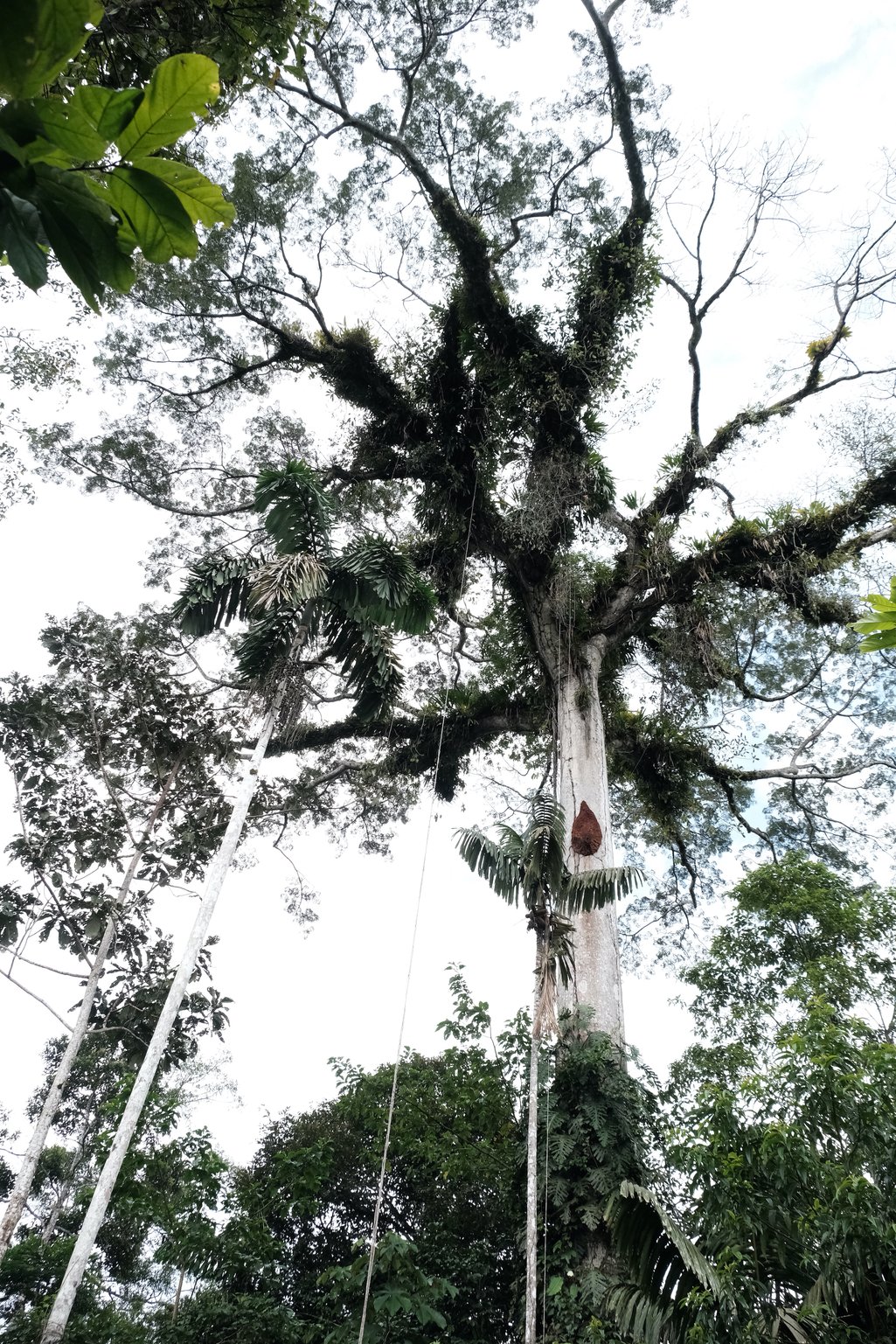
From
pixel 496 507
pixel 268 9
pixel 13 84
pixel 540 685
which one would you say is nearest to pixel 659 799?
pixel 540 685

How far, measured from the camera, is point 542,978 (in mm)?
5137

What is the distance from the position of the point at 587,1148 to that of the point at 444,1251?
297cm

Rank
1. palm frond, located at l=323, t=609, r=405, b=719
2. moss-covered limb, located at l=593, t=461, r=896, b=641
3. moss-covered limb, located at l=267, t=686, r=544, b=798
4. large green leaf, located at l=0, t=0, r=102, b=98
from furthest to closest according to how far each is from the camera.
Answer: moss-covered limb, located at l=267, t=686, r=544, b=798 < moss-covered limb, located at l=593, t=461, r=896, b=641 < palm frond, located at l=323, t=609, r=405, b=719 < large green leaf, located at l=0, t=0, r=102, b=98

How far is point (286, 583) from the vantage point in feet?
22.8

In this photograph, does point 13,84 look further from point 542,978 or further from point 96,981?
point 96,981

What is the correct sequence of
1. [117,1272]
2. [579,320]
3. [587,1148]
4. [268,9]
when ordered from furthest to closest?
[117,1272] < [579,320] < [587,1148] < [268,9]

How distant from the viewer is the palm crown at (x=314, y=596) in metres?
7.09

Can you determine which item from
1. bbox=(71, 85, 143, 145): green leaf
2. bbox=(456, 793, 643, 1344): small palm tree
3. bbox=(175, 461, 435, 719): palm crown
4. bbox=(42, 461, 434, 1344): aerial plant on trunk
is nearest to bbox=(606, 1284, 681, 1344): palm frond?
bbox=(456, 793, 643, 1344): small palm tree

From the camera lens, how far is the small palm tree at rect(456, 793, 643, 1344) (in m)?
5.18

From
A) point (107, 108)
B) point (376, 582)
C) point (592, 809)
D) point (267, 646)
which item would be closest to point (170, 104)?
point (107, 108)

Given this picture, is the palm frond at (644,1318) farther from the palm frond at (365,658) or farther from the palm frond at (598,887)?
the palm frond at (365,658)

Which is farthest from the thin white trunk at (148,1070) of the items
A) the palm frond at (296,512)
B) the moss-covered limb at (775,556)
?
the moss-covered limb at (775,556)

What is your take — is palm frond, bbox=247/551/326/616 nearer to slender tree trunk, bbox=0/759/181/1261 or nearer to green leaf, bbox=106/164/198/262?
slender tree trunk, bbox=0/759/181/1261

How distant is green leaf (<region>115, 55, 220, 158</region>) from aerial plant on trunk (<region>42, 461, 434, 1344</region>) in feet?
19.6
